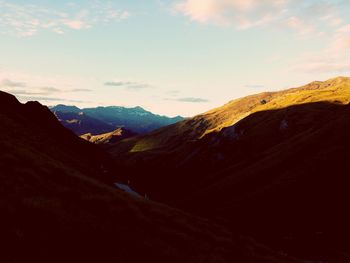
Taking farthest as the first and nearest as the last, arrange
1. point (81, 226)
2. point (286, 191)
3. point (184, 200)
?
1. point (184, 200)
2. point (286, 191)
3. point (81, 226)

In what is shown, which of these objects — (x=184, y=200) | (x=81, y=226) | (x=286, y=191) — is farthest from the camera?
(x=184, y=200)

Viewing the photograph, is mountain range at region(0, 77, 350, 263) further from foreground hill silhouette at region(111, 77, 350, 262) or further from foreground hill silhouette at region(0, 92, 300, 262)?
foreground hill silhouette at region(111, 77, 350, 262)

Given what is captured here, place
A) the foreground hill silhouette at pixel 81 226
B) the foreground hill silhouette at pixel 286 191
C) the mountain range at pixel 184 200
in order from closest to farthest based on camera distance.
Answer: the foreground hill silhouette at pixel 81 226
the mountain range at pixel 184 200
the foreground hill silhouette at pixel 286 191

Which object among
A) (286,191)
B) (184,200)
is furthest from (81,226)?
(184,200)

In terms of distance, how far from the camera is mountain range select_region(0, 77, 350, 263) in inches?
843

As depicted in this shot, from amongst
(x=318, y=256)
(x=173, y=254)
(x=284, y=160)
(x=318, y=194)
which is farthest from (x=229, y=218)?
(x=173, y=254)

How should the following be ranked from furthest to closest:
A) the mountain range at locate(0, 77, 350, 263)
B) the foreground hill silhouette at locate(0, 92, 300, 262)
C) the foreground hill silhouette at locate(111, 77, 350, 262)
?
the foreground hill silhouette at locate(111, 77, 350, 262) < the mountain range at locate(0, 77, 350, 263) < the foreground hill silhouette at locate(0, 92, 300, 262)

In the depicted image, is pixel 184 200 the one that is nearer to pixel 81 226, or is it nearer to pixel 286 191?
pixel 286 191

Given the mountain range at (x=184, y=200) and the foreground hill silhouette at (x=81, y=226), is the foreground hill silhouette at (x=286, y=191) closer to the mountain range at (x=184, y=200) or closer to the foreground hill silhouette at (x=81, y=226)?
the mountain range at (x=184, y=200)

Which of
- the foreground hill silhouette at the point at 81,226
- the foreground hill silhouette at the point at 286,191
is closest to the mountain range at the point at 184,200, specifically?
the foreground hill silhouette at the point at 81,226

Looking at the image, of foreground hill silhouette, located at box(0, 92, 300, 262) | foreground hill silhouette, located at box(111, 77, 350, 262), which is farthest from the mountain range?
foreground hill silhouette, located at box(111, 77, 350, 262)

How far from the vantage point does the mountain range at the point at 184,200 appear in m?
21.4

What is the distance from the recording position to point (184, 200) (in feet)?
442

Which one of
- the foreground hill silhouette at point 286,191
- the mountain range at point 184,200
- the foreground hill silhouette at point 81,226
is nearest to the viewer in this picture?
the foreground hill silhouette at point 81,226
